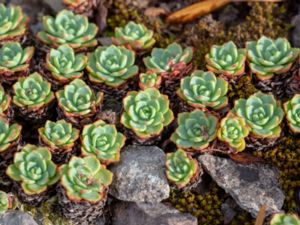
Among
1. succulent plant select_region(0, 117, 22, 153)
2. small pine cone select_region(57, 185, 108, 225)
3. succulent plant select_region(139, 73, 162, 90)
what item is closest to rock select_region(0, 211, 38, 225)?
small pine cone select_region(57, 185, 108, 225)

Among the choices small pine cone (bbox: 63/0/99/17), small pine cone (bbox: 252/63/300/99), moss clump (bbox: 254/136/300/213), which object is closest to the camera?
moss clump (bbox: 254/136/300/213)

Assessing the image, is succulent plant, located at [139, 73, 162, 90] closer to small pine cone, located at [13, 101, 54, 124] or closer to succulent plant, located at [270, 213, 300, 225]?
small pine cone, located at [13, 101, 54, 124]

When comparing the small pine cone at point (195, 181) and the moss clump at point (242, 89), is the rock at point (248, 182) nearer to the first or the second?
the small pine cone at point (195, 181)

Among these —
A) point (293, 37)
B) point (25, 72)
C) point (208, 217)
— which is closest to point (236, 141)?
point (208, 217)

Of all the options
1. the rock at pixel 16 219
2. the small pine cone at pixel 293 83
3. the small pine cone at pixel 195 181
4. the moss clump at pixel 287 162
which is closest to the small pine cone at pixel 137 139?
the small pine cone at pixel 195 181

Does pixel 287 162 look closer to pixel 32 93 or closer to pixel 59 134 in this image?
pixel 59 134

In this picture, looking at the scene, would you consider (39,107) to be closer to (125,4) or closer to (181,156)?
(181,156)

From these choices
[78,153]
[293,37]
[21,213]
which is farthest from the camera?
[293,37]
